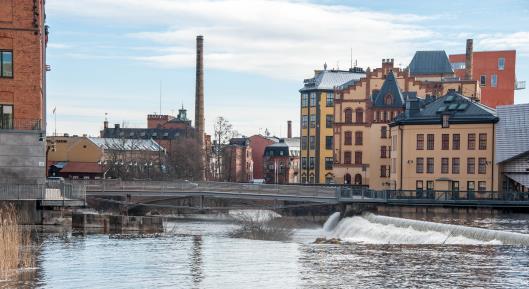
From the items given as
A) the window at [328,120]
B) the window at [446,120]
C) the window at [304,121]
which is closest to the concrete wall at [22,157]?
the window at [446,120]

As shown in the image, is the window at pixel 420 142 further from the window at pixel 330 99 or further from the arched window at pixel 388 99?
the window at pixel 330 99

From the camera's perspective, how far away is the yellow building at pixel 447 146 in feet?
278

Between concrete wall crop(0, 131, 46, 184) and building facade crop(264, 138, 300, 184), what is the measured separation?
110173 mm

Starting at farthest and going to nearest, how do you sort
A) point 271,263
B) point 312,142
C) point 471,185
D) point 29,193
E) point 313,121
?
point 313,121 → point 312,142 → point 471,185 → point 29,193 → point 271,263

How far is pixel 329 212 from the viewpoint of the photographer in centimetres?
9050

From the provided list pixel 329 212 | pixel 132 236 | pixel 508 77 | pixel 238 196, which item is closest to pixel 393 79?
pixel 329 212

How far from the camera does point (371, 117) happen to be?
354ft

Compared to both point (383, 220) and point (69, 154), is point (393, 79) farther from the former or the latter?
point (69, 154)

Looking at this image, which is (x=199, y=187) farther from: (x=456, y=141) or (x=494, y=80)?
(x=494, y=80)

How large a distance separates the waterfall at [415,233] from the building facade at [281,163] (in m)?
97.1

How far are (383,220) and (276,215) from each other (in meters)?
26.1

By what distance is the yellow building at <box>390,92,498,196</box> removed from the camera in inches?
3334

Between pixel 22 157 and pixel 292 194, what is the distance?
2653 cm

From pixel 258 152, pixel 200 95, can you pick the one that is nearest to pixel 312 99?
pixel 200 95
